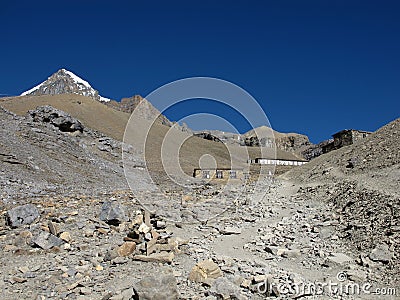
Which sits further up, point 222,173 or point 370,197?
point 222,173

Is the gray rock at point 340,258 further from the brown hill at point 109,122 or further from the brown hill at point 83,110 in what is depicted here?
the brown hill at point 83,110

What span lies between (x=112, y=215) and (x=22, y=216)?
99.6 inches

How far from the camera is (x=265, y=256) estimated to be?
881 cm

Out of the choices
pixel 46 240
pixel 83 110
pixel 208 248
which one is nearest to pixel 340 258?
pixel 208 248

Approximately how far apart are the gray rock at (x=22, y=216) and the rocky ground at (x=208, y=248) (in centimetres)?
3

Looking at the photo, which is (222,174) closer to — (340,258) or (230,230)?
(230,230)

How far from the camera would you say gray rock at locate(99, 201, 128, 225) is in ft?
34.2

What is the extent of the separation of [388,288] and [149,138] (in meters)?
72.8

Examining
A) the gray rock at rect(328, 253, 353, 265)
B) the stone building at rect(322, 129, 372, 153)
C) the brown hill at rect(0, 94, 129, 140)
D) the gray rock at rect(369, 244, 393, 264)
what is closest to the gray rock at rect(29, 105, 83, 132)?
the brown hill at rect(0, 94, 129, 140)

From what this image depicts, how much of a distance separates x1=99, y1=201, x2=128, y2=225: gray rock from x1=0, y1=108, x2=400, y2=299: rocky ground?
33mm

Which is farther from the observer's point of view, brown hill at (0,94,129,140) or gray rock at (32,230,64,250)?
brown hill at (0,94,129,140)

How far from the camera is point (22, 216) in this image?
9.98 meters

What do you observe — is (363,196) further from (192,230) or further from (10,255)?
(10,255)

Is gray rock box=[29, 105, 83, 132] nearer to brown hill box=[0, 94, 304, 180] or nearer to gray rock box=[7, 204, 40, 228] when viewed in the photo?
brown hill box=[0, 94, 304, 180]
